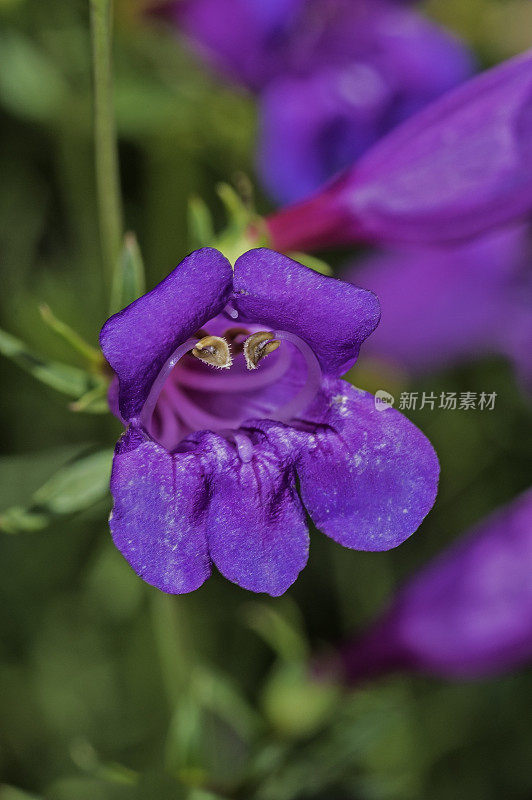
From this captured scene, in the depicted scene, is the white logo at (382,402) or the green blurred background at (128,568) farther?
the green blurred background at (128,568)

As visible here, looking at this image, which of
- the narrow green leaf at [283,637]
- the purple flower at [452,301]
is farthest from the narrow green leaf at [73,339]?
the purple flower at [452,301]

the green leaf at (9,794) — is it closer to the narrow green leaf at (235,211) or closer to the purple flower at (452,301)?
the narrow green leaf at (235,211)

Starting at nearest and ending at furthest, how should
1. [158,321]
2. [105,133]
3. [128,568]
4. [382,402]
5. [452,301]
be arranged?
[158,321] → [382,402] → [105,133] → [128,568] → [452,301]

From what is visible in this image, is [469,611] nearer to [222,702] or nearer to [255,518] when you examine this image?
[222,702]

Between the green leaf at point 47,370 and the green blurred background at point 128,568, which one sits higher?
the green leaf at point 47,370

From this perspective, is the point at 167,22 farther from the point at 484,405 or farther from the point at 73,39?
the point at 484,405

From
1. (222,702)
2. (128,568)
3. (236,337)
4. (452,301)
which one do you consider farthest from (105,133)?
(452,301)
